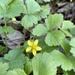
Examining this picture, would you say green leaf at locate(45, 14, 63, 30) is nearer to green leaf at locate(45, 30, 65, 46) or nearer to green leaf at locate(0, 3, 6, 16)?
green leaf at locate(45, 30, 65, 46)

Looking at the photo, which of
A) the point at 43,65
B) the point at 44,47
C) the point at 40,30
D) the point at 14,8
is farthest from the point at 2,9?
the point at 43,65

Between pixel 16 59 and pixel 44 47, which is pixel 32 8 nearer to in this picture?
pixel 44 47

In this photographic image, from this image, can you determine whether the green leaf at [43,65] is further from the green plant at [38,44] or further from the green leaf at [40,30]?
the green leaf at [40,30]

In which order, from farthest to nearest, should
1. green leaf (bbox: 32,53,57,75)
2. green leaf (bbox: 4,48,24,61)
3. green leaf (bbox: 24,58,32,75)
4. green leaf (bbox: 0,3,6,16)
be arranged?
green leaf (bbox: 0,3,6,16), green leaf (bbox: 4,48,24,61), green leaf (bbox: 24,58,32,75), green leaf (bbox: 32,53,57,75)

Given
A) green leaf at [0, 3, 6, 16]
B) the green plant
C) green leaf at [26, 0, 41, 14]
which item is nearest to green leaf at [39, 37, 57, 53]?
the green plant

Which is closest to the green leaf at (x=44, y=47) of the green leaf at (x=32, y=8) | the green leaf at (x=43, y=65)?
the green leaf at (x=32, y=8)

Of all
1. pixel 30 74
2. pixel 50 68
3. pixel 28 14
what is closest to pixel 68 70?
pixel 30 74

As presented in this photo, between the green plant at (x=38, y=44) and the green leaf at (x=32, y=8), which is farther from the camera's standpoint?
the green leaf at (x=32, y=8)
